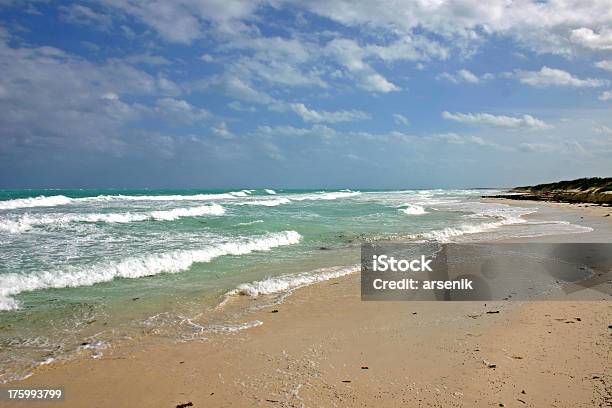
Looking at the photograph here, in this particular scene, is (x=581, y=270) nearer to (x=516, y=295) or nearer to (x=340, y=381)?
(x=516, y=295)

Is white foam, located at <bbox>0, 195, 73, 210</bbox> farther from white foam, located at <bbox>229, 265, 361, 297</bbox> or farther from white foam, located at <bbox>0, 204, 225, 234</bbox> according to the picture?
white foam, located at <bbox>229, 265, 361, 297</bbox>

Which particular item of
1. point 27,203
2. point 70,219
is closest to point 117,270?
point 70,219

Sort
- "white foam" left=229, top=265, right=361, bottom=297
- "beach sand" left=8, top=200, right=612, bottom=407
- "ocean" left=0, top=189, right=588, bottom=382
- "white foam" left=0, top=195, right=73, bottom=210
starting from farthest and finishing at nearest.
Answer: "white foam" left=0, top=195, right=73, bottom=210 < "white foam" left=229, top=265, right=361, bottom=297 < "ocean" left=0, top=189, right=588, bottom=382 < "beach sand" left=8, top=200, right=612, bottom=407

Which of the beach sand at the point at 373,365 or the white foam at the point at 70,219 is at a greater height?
the white foam at the point at 70,219

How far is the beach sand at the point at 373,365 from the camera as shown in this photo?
12.6 feet

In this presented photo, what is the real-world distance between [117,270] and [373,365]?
23.3 ft

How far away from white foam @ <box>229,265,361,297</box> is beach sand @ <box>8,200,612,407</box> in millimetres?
1493

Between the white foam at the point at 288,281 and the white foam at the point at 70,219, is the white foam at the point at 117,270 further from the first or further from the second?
the white foam at the point at 70,219

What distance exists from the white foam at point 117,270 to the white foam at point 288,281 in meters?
2.63

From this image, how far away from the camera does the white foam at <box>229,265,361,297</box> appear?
7.95 meters

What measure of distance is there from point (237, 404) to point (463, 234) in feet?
47.1

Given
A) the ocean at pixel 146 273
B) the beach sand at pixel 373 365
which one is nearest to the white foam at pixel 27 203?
the ocean at pixel 146 273

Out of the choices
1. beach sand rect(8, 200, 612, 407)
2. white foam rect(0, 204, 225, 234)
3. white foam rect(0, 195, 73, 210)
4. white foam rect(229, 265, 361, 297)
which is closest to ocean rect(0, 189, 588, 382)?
white foam rect(229, 265, 361, 297)

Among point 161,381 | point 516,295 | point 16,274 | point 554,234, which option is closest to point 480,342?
point 516,295
